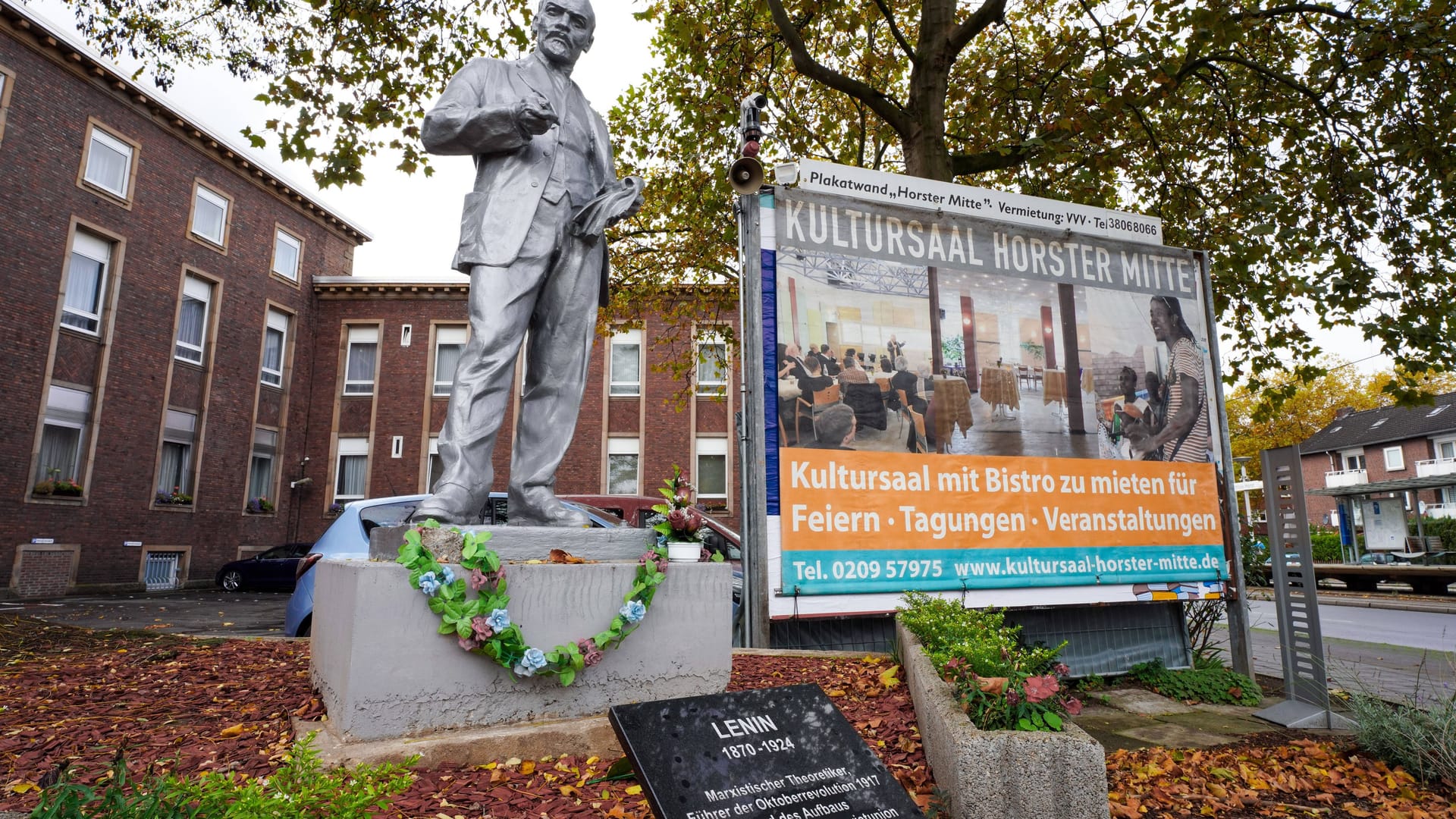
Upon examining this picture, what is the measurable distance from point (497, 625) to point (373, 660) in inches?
19.2

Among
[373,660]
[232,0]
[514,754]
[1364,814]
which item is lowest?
[1364,814]

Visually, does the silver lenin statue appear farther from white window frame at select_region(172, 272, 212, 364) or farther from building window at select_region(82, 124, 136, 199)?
white window frame at select_region(172, 272, 212, 364)

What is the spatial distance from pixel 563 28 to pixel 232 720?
3.72m

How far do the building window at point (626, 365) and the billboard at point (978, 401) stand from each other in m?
19.7

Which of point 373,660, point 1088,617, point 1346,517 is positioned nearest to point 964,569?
point 1088,617

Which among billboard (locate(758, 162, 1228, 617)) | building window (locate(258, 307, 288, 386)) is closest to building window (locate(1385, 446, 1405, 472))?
billboard (locate(758, 162, 1228, 617))

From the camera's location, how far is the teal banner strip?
A: 5.95m

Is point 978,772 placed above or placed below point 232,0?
below

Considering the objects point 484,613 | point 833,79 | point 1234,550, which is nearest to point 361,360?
point 833,79

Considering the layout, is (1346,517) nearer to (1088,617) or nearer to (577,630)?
(1088,617)

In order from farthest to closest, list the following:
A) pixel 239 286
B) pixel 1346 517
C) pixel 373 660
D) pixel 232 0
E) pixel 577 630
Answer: pixel 1346 517 → pixel 239 286 → pixel 232 0 → pixel 577 630 → pixel 373 660

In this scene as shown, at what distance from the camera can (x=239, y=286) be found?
949 inches

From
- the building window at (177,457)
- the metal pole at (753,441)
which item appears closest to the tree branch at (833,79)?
the metal pole at (753,441)

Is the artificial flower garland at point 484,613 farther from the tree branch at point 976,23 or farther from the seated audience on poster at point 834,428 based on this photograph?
the tree branch at point 976,23
